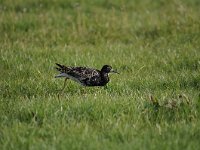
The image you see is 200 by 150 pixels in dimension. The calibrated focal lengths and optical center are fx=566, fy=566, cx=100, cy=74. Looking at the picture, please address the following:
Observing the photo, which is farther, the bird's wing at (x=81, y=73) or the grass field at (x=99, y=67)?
the bird's wing at (x=81, y=73)

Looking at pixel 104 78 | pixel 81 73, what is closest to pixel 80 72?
pixel 81 73

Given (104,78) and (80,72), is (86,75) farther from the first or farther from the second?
(104,78)

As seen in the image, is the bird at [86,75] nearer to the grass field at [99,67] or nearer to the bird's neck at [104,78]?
the bird's neck at [104,78]

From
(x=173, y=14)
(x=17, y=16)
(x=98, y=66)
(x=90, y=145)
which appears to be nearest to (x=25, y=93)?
(x=98, y=66)

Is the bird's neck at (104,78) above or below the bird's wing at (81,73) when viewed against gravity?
below

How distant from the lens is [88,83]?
28.5ft

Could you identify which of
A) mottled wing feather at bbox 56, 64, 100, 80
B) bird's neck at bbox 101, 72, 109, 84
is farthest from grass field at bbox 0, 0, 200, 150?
mottled wing feather at bbox 56, 64, 100, 80

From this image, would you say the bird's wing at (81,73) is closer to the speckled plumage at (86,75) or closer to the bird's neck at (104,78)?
the speckled plumage at (86,75)

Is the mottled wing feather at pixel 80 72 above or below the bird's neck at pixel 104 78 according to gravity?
above

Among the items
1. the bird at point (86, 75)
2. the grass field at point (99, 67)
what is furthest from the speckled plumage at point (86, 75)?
the grass field at point (99, 67)

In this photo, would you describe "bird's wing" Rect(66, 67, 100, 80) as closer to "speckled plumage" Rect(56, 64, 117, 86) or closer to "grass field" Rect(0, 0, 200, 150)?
"speckled plumage" Rect(56, 64, 117, 86)

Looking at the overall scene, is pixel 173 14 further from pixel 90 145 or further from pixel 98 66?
pixel 90 145

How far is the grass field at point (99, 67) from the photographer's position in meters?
6.51

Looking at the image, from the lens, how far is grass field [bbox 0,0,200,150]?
6512mm
